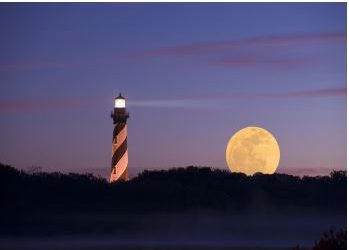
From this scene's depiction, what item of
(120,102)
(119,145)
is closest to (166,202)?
(119,145)

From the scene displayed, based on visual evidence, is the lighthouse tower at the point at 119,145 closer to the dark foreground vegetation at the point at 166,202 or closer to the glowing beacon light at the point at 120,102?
the glowing beacon light at the point at 120,102

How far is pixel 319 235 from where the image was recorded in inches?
414

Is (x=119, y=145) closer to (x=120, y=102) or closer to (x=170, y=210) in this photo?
(x=120, y=102)

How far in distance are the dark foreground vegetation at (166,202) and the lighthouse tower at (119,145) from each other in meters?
0.35

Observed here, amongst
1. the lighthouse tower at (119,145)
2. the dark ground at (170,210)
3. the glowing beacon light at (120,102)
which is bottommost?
the dark ground at (170,210)

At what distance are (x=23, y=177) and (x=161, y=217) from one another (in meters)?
1.68

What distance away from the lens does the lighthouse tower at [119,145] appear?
39.8 ft

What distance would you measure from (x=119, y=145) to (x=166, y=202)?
0.89m

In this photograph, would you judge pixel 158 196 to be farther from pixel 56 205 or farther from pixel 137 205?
pixel 56 205

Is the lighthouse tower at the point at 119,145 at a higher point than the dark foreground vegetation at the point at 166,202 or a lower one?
higher

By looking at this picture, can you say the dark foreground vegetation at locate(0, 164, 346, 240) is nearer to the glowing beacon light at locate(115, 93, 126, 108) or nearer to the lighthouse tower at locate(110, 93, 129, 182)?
the lighthouse tower at locate(110, 93, 129, 182)

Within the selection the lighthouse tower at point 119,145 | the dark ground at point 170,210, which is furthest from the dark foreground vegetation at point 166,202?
the lighthouse tower at point 119,145

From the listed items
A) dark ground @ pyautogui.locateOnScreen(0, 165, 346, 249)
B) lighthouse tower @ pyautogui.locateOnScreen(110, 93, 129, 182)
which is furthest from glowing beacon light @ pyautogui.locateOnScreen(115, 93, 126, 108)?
dark ground @ pyautogui.locateOnScreen(0, 165, 346, 249)

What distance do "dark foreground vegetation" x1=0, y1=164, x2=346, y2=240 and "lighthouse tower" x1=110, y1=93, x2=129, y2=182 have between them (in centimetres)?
35
